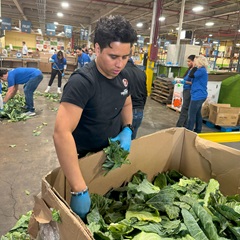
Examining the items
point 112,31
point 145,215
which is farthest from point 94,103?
point 145,215

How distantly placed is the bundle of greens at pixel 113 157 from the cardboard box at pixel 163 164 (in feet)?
0.12

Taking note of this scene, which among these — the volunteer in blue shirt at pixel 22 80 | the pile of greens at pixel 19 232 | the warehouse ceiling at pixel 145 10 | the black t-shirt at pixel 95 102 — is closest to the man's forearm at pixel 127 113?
the black t-shirt at pixel 95 102

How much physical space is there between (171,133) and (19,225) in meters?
1.59

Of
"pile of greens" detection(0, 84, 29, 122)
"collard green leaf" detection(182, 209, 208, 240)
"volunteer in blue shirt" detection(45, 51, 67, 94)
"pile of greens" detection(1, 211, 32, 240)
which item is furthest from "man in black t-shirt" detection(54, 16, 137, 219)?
"volunteer in blue shirt" detection(45, 51, 67, 94)

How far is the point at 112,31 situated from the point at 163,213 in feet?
3.75

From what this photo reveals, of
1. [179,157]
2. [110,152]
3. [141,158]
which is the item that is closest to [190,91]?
[179,157]

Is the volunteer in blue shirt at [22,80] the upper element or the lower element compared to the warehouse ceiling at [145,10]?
lower

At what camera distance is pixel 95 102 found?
57.2 inches

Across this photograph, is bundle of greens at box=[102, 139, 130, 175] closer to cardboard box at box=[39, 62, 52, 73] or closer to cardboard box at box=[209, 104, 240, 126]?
cardboard box at box=[209, 104, 240, 126]

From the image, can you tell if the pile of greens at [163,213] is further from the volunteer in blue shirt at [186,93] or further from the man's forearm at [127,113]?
the volunteer in blue shirt at [186,93]

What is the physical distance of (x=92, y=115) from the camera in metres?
1.51

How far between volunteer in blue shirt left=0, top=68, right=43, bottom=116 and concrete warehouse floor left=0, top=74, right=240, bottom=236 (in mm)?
478

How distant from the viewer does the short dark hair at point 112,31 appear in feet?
4.40

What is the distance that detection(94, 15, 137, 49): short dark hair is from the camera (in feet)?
4.40
